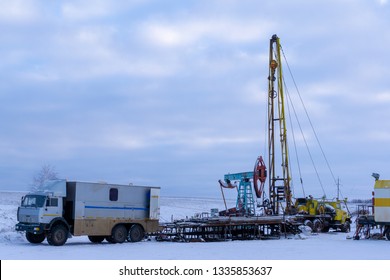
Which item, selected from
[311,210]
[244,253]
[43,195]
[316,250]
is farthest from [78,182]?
[311,210]

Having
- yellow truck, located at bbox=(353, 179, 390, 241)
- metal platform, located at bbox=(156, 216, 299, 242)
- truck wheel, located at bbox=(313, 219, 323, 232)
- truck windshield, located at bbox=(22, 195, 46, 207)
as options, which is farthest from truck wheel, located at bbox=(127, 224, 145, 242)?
truck wheel, located at bbox=(313, 219, 323, 232)

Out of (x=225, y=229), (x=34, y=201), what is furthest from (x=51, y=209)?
(x=225, y=229)

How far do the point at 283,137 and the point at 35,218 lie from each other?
79.0 feet

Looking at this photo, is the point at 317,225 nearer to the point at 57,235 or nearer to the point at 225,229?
the point at 225,229

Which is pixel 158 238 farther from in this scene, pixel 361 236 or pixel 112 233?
pixel 361 236

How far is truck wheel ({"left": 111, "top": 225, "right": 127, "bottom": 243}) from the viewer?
1040 inches

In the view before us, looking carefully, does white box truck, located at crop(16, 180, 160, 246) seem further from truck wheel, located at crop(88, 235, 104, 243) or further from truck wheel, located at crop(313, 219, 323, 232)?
truck wheel, located at crop(313, 219, 323, 232)

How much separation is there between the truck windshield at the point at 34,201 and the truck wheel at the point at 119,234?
3779 millimetres

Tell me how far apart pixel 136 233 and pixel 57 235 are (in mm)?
4440

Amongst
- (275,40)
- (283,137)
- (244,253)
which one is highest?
(275,40)

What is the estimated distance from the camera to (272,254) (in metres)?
21.6

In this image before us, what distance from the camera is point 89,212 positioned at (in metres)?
25.7

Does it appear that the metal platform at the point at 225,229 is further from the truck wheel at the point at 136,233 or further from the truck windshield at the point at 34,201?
the truck windshield at the point at 34,201

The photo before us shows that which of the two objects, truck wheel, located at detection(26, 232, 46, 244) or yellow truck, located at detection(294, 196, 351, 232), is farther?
yellow truck, located at detection(294, 196, 351, 232)
